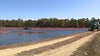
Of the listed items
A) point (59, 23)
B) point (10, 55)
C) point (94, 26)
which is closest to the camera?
point (10, 55)

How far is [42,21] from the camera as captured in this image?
18488 cm

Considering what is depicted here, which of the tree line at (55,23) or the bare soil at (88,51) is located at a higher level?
the bare soil at (88,51)

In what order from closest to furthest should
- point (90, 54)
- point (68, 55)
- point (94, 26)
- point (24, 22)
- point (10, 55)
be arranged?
1. point (10, 55)
2. point (68, 55)
3. point (90, 54)
4. point (94, 26)
5. point (24, 22)

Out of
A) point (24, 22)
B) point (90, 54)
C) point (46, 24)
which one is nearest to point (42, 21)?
point (46, 24)

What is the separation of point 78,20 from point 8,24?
190ft

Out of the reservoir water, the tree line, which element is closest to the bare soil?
the reservoir water

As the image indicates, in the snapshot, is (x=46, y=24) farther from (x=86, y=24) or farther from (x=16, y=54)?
(x=16, y=54)

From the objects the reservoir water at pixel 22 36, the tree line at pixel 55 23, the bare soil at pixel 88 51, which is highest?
the bare soil at pixel 88 51

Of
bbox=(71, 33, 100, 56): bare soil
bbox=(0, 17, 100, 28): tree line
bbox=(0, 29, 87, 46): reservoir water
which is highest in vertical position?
bbox=(71, 33, 100, 56): bare soil

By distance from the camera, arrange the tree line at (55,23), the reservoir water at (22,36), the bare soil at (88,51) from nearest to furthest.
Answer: the bare soil at (88,51) → the reservoir water at (22,36) → the tree line at (55,23)

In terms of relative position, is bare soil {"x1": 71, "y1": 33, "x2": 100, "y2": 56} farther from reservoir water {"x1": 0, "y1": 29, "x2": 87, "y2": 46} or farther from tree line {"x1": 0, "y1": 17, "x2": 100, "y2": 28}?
tree line {"x1": 0, "y1": 17, "x2": 100, "y2": 28}

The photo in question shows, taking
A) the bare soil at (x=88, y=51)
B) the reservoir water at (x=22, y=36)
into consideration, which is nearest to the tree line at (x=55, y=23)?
the reservoir water at (x=22, y=36)

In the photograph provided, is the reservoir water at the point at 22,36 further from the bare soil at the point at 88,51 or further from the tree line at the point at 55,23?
the tree line at the point at 55,23

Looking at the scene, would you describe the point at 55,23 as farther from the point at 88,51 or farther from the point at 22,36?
the point at 88,51
